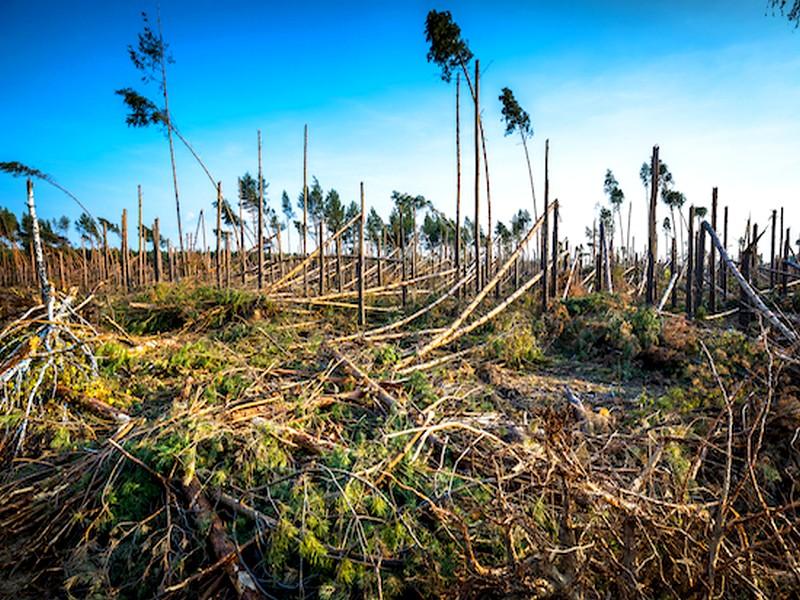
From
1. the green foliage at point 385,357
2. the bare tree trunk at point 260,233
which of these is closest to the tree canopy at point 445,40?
the bare tree trunk at point 260,233

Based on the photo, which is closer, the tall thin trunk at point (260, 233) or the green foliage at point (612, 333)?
the green foliage at point (612, 333)

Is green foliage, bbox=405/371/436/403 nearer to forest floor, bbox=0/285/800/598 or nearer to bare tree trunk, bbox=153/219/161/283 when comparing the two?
forest floor, bbox=0/285/800/598

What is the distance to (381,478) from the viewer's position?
2561 millimetres

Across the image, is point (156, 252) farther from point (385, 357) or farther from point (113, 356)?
point (385, 357)

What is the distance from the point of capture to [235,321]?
6.38 meters

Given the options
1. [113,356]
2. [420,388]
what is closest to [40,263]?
[113,356]

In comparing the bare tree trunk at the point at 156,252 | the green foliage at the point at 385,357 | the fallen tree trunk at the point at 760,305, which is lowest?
the green foliage at the point at 385,357

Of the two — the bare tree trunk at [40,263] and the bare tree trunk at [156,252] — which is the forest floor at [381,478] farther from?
the bare tree trunk at [156,252]

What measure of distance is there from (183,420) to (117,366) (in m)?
2.02

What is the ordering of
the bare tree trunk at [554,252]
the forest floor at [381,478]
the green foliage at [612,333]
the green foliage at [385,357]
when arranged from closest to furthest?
the forest floor at [381,478] < the green foliage at [385,357] < the green foliage at [612,333] < the bare tree trunk at [554,252]

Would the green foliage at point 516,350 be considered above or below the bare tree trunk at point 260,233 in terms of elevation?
below

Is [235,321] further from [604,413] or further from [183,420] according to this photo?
[604,413]

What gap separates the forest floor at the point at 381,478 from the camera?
173 centimetres

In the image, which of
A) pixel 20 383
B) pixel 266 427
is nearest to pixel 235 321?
pixel 20 383
